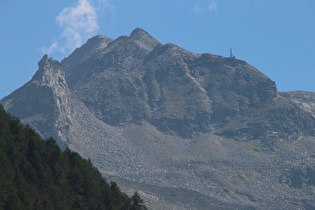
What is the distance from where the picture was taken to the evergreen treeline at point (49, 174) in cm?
8675

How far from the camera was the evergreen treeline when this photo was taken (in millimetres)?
86750

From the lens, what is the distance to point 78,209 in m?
96.0

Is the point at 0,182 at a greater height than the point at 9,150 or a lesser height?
lesser

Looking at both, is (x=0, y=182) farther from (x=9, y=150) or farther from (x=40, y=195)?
(x=9, y=150)

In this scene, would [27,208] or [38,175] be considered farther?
[38,175]

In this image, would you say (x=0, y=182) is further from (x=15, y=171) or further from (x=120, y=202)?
(x=120, y=202)

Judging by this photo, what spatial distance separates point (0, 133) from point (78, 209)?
2066cm

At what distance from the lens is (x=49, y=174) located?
97.4 metres

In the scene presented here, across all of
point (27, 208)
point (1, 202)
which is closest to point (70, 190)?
point (27, 208)

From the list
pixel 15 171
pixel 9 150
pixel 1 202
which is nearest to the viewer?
pixel 1 202

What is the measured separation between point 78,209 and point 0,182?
28143 millimetres

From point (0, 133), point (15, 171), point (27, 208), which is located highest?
point (0, 133)

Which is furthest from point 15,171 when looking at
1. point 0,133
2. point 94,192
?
point 94,192

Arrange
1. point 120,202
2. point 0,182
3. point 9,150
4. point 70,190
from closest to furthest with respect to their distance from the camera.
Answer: point 0,182 < point 9,150 < point 70,190 < point 120,202
